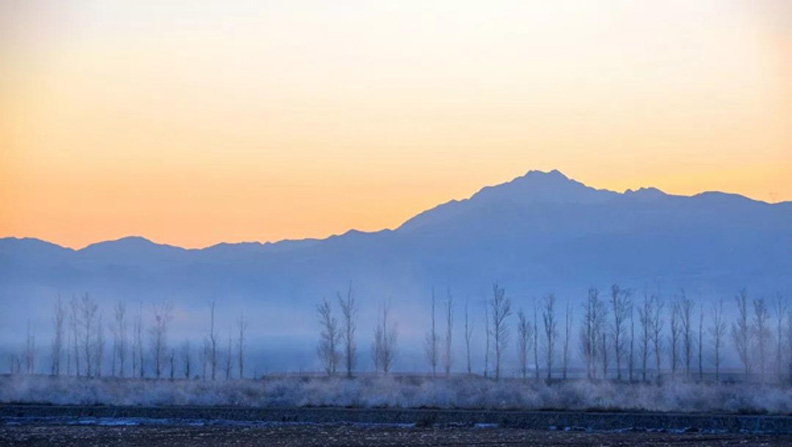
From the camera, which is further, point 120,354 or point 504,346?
point 504,346

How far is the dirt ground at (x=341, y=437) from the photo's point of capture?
35.6 meters

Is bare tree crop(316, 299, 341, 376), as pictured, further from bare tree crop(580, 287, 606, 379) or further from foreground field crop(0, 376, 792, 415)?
foreground field crop(0, 376, 792, 415)

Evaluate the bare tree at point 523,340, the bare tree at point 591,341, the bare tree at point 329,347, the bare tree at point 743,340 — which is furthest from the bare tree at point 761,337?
the bare tree at point 329,347

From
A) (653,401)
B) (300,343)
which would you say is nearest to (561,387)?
(653,401)

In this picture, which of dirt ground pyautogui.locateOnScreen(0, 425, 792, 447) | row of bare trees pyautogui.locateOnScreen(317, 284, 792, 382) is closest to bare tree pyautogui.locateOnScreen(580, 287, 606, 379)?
row of bare trees pyautogui.locateOnScreen(317, 284, 792, 382)

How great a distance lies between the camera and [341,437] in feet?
124

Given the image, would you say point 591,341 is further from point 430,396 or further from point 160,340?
point 430,396

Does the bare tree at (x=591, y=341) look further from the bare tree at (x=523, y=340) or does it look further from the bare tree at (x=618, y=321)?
the bare tree at (x=523, y=340)

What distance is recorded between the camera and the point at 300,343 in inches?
7795

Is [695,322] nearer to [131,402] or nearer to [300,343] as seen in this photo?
[300,343]

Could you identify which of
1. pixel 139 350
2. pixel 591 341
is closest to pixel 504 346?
pixel 591 341

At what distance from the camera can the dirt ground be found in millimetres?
35625

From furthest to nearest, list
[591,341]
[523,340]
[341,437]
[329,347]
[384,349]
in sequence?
[591,341] → [329,347] → [523,340] → [384,349] → [341,437]

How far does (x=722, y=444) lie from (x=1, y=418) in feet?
81.0
